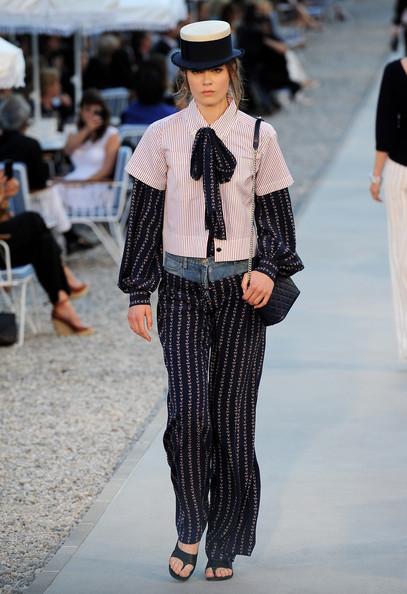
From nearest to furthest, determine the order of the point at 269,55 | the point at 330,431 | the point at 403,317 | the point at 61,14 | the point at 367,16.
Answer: the point at 330,431 < the point at 403,317 < the point at 61,14 < the point at 269,55 < the point at 367,16

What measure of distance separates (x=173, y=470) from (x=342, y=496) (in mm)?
1168

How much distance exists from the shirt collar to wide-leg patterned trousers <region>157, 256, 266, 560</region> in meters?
0.42

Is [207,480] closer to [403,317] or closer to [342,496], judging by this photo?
[342,496]

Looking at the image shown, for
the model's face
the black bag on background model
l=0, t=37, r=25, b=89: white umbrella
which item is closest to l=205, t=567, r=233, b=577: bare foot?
the model's face

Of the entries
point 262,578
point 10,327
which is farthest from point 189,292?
point 10,327

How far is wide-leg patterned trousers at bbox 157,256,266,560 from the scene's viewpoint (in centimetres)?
435

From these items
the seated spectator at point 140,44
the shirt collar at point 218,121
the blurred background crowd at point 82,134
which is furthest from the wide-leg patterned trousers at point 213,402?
the seated spectator at point 140,44

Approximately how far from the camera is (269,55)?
19.5 meters

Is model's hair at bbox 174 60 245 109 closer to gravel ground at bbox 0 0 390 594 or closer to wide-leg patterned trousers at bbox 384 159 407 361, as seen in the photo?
gravel ground at bbox 0 0 390 594

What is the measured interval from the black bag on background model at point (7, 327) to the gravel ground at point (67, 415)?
90 millimetres

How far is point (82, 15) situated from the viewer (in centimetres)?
1238

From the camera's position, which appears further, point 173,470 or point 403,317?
point 403,317

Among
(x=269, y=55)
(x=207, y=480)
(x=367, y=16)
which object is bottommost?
(x=367, y=16)

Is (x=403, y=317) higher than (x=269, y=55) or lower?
higher
